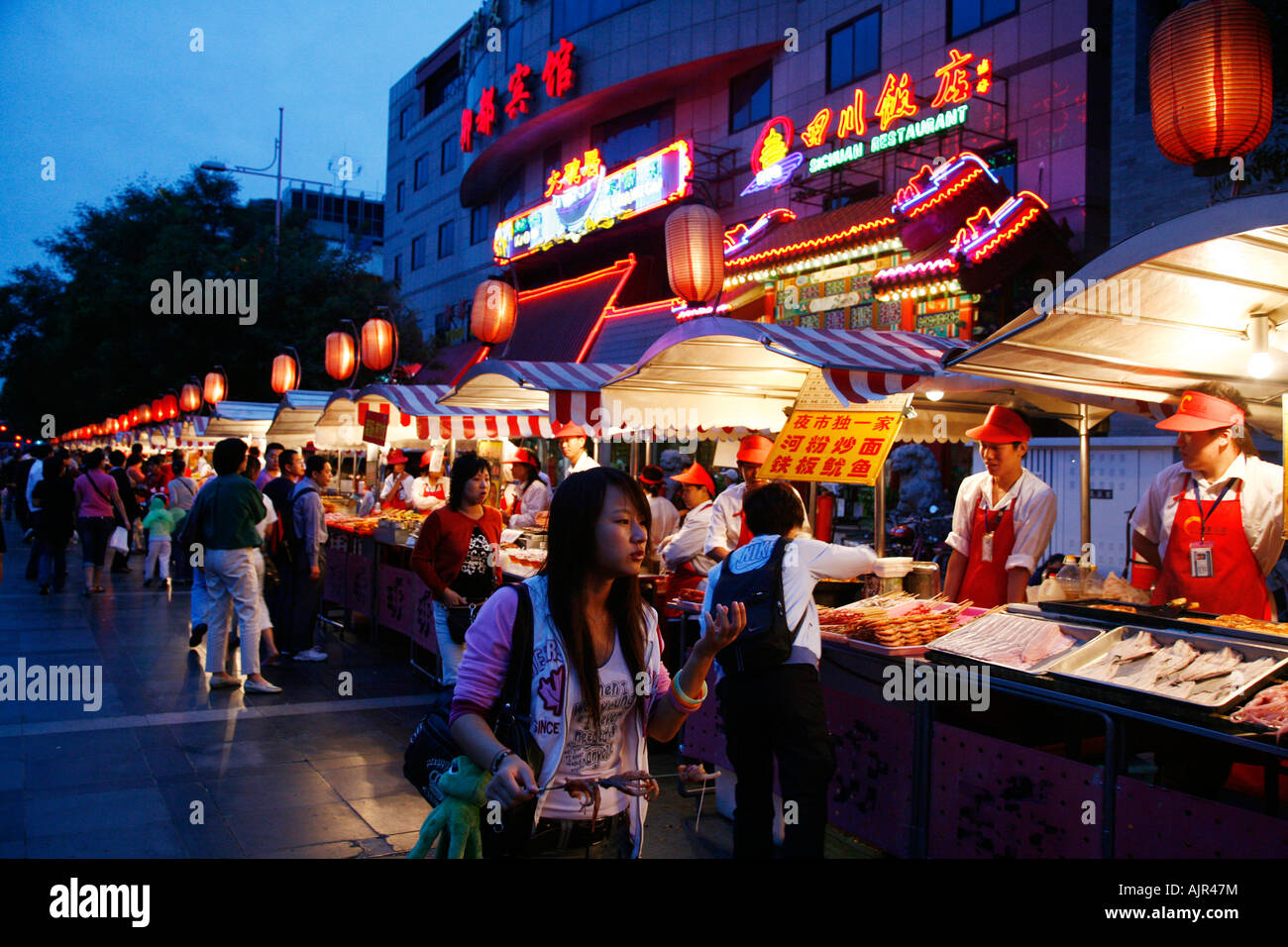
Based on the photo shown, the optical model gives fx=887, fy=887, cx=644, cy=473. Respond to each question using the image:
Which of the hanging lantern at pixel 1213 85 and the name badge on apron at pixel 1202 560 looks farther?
the hanging lantern at pixel 1213 85

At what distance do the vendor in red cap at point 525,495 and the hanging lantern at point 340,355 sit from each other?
4223 millimetres

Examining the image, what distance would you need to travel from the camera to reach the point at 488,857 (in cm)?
239

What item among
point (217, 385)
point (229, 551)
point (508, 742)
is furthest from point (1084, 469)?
point (217, 385)

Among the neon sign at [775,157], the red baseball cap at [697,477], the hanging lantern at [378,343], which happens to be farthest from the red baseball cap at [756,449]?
the neon sign at [775,157]

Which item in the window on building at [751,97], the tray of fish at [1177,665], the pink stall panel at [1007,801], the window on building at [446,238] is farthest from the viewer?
the window on building at [446,238]

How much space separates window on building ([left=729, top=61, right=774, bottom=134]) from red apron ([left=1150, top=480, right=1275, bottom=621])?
62.9 feet

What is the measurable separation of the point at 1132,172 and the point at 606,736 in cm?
1406

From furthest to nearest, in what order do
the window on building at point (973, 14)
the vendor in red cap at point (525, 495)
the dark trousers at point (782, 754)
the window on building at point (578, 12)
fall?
the window on building at point (578, 12), the window on building at point (973, 14), the vendor in red cap at point (525, 495), the dark trousers at point (782, 754)

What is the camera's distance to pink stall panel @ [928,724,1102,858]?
3557mm

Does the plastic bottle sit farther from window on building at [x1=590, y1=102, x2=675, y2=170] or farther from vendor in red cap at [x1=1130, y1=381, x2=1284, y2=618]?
window on building at [x1=590, y1=102, x2=675, y2=170]

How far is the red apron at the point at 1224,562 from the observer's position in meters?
4.42

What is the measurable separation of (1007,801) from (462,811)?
2554 mm

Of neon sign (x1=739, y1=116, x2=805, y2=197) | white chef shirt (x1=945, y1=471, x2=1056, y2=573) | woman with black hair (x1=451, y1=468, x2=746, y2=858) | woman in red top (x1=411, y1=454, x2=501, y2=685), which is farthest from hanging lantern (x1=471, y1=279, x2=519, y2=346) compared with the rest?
Result: woman with black hair (x1=451, y1=468, x2=746, y2=858)

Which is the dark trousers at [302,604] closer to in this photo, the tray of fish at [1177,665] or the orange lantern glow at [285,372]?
the tray of fish at [1177,665]
